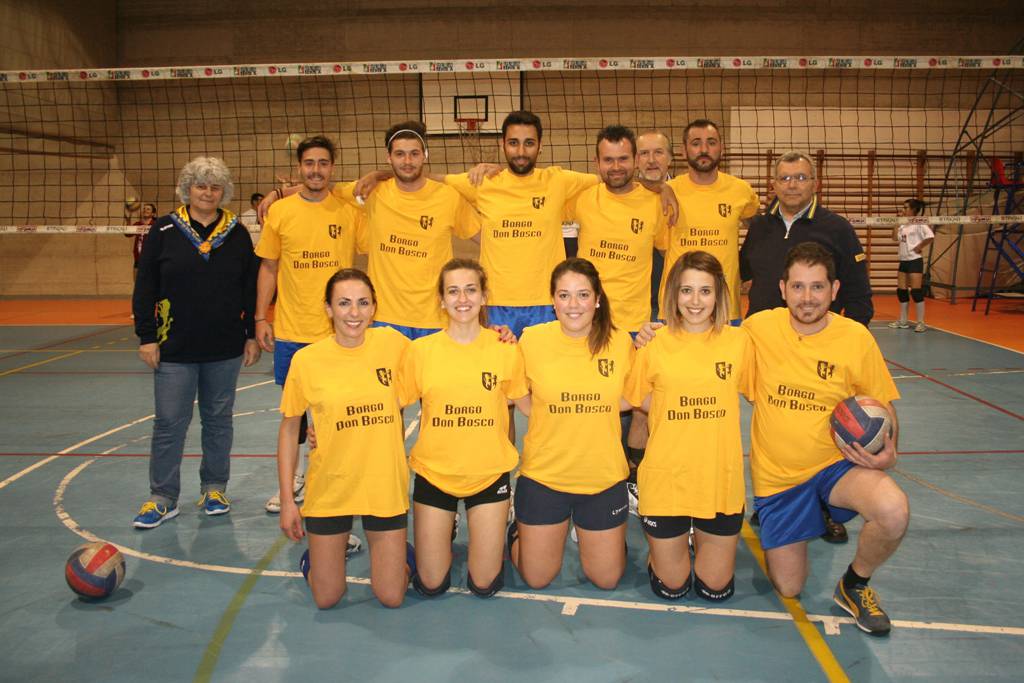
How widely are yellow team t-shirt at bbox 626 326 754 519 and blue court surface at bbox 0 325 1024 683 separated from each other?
46cm

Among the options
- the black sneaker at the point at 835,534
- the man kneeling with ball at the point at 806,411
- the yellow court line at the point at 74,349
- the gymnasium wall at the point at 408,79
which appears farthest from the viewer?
the gymnasium wall at the point at 408,79

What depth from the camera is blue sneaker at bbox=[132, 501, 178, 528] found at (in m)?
4.32

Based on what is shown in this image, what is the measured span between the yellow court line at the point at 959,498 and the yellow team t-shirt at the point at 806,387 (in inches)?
61.2

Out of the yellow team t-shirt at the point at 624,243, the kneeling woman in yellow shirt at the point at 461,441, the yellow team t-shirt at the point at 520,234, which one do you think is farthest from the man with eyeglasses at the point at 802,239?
the kneeling woman in yellow shirt at the point at 461,441

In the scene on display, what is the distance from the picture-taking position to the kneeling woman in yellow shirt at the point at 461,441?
139 inches

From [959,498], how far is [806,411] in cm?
188

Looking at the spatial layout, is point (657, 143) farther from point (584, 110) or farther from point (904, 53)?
point (904, 53)

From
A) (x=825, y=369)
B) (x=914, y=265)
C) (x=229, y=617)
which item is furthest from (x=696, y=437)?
(x=914, y=265)

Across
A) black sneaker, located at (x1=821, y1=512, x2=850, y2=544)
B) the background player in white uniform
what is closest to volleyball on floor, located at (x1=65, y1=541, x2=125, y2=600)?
black sneaker, located at (x1=821, y1=512, x2=850, y2=544)

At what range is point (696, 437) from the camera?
344 cm

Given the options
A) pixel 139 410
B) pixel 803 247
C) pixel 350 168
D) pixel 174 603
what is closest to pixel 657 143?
pixel 803 247

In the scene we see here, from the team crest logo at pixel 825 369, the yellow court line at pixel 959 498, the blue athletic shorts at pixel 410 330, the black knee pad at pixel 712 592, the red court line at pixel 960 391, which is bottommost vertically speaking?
the black knee pad at pixel 712 592

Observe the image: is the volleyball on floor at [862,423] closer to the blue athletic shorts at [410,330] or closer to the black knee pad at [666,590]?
the black knee pad at [666,590]

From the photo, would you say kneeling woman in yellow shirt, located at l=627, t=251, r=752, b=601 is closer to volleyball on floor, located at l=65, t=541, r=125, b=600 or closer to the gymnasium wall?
volleyball on floor, located at l=65, t=541, r=125, b=600
